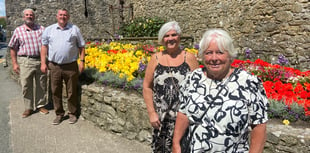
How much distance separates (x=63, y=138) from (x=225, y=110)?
3221 millimetres

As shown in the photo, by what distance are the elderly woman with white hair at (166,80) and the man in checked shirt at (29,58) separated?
10.8 ft

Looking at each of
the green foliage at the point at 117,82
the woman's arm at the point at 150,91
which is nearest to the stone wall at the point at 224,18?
the green foliage at the point at 117,82

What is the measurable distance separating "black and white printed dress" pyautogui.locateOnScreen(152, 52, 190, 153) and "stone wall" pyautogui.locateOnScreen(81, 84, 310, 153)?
1159 millimetres

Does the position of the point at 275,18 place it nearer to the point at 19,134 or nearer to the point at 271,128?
the point at 271,128

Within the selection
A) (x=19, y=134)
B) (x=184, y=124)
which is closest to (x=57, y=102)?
(x=19, y=134)

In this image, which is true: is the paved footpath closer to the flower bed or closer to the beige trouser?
the beige trouser

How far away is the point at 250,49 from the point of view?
6797mm

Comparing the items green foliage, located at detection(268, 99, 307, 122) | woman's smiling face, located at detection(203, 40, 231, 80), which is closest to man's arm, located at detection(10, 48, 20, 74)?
woman's smiling face, located at detection(203, 40, 231, 80)

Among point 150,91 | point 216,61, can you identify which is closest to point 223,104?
point 216,61

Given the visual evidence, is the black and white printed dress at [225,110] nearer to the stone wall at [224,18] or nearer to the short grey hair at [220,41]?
the short grey hair at [220,41]

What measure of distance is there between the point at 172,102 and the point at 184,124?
0.51 m

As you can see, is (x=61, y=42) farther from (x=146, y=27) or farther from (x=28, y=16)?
(x=146, y=27)

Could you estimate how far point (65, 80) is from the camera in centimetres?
445

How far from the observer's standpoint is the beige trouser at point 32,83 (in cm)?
468
